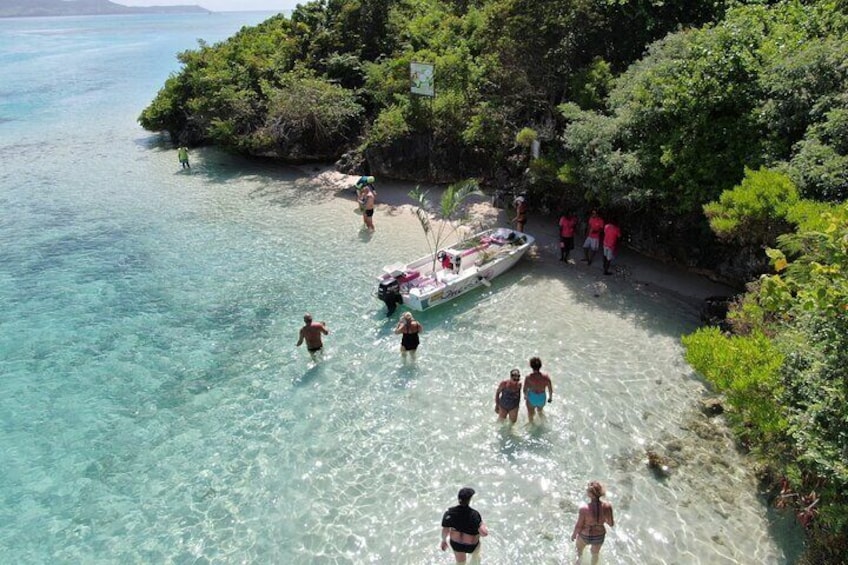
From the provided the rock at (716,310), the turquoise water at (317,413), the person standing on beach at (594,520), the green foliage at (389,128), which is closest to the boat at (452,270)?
the turquoise water at (317,413)

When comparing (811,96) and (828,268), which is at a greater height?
(811,96)

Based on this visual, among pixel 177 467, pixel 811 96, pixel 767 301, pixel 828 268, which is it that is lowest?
pixel 177 467

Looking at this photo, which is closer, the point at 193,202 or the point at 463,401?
the point at 463,401

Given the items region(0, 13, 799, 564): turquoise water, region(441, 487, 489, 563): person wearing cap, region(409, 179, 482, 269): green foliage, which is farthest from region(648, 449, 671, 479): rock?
region(409, 179, 482, 269): green foliage

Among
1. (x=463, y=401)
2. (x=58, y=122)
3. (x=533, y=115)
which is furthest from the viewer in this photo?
(x=58, y=122)

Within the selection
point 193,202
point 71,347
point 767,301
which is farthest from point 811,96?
point 193,202

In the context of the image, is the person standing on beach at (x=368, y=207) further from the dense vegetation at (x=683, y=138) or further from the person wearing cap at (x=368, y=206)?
the dense vegetation at (x=683, y=138)

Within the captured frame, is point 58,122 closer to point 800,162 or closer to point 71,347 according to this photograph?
point 71,347
